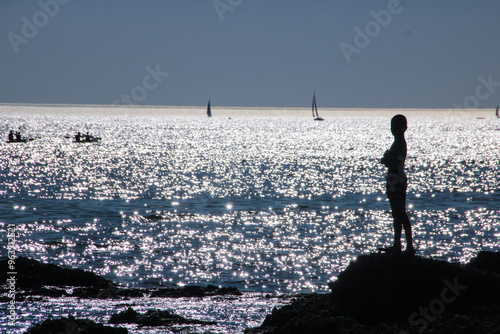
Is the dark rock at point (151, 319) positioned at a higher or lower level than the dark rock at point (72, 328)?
lower

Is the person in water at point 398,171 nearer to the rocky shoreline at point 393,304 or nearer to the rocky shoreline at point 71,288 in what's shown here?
the rocky shoreline at point 393,304

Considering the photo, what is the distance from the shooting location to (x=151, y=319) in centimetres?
1268

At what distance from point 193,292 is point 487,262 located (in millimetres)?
7984

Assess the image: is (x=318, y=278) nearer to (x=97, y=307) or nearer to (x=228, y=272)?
(x=228, y=272)

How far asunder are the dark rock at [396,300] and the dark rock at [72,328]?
3.07 metres

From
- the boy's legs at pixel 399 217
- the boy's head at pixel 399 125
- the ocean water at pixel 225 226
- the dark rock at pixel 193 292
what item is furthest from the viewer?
the ocean water at pixel 225 226

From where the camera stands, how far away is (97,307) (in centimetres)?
1445

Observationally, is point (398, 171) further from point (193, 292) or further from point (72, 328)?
point (193, 292)

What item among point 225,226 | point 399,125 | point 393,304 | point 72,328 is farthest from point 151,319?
point 225,226

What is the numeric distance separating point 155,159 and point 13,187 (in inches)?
1495

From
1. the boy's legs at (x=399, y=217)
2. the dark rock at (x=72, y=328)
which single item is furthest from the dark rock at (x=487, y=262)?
the dark rock at (x=72, y=328)

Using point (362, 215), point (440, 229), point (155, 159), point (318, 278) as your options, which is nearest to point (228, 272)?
point (318, 278)

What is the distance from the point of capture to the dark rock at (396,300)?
10414 millimetres

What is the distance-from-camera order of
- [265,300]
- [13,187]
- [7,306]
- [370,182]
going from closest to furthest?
[7,306] < [265,300] < [13,187] < [370,182]
